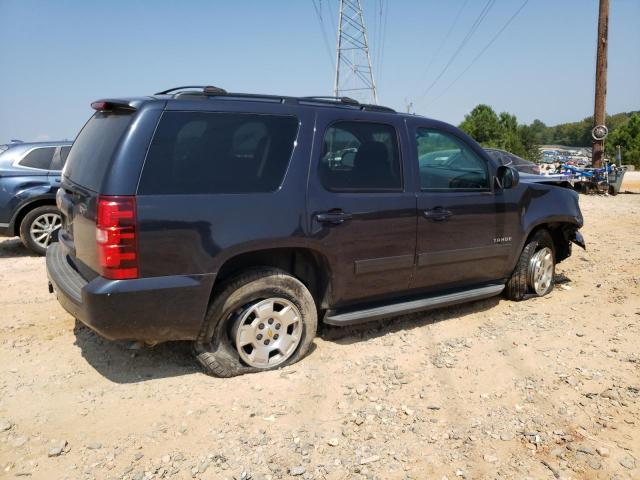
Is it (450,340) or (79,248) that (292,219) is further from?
(450,340)

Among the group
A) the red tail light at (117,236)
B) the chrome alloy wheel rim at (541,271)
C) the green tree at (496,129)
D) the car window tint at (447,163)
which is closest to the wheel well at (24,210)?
the red tail light at (117,236)

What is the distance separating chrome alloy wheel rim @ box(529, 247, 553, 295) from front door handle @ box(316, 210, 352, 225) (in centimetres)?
250

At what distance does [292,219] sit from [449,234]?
1.55 meters

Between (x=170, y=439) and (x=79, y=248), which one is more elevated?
(x=79, y=248)

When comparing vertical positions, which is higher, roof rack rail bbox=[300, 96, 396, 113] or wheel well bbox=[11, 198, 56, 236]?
roof rack rail bbox=[300, 96, 396, 113]

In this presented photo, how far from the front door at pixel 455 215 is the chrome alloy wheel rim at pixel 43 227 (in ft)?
17.9

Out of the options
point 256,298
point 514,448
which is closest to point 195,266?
point 256,298

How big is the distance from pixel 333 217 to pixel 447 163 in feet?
4.80

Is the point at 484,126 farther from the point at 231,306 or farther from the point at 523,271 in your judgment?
the point at 231,306

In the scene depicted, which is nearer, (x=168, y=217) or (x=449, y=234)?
(x=168, y=217)

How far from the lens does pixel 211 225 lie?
10.4ft

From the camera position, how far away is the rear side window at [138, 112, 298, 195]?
308 centimetres

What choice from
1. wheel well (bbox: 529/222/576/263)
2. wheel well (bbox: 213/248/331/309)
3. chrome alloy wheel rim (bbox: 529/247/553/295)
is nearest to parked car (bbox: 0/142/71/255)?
wheel well (bbox: 213/248/331/309)

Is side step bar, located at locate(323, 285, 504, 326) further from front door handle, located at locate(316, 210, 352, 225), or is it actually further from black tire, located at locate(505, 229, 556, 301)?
front door handle, located at locate(316, 210, 352, 225)
